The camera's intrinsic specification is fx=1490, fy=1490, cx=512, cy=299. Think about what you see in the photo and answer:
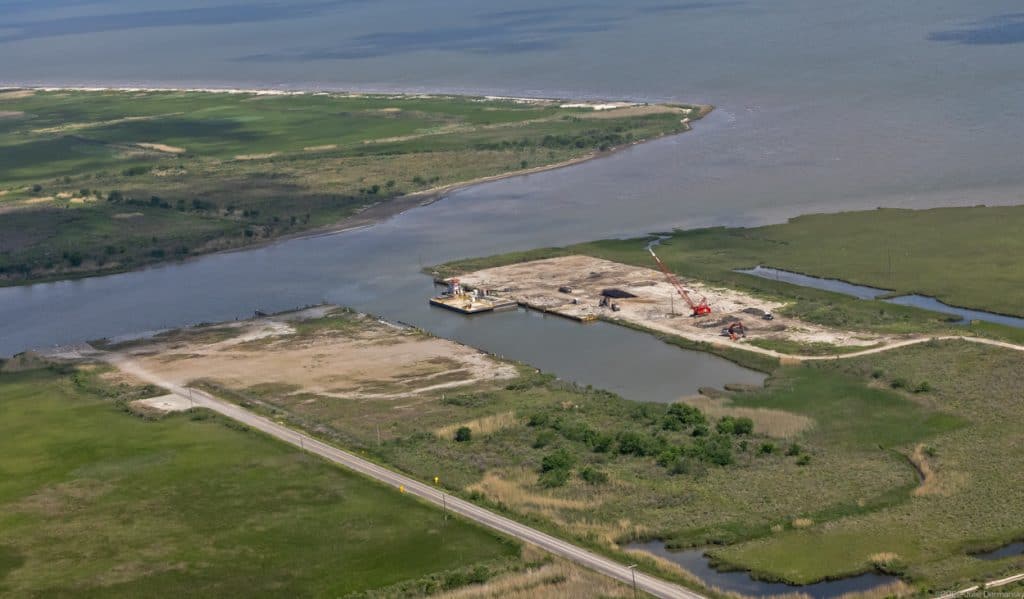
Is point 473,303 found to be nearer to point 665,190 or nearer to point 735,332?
point 735,332

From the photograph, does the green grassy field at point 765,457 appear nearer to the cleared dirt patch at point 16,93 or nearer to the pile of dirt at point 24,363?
the pile of dirt at point 24,363

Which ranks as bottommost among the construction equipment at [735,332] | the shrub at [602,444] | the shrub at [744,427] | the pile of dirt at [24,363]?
the pile of dirt at [24,363]

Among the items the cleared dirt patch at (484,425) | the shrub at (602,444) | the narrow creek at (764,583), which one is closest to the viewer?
the narrow creek at (764,583)

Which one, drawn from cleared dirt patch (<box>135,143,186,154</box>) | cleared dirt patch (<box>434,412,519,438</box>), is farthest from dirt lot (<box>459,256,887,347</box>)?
cleared dirt patch (<box>135,143,186,154</box>)

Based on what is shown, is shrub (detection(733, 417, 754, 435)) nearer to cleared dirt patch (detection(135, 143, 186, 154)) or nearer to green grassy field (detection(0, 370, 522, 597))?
green grassy field (detection(0, 370, 522, 597))

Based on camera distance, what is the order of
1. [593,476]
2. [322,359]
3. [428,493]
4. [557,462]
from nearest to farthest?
[593,476]
[428,493]
[557,462]
[322,359]

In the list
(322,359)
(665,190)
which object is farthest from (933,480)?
(665,190)

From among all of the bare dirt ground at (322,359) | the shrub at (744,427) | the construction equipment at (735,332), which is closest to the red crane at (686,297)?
the construction equipment at (735,332)
